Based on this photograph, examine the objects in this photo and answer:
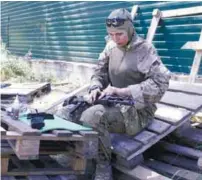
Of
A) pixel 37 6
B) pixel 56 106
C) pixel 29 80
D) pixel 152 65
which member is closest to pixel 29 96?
pixel 56 106

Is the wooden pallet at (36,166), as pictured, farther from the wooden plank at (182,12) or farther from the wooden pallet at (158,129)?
the wooden plank at (182,12)

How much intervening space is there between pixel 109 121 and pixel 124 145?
0.87ft

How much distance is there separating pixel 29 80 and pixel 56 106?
15.9 ft

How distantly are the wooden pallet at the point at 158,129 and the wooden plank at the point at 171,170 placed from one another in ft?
0.62

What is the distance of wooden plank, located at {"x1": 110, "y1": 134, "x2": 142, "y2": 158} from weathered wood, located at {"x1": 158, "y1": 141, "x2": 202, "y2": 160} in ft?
1.78

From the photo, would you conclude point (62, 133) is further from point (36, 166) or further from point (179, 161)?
point (179, 161)

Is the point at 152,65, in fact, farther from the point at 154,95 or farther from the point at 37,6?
the point at 37,6

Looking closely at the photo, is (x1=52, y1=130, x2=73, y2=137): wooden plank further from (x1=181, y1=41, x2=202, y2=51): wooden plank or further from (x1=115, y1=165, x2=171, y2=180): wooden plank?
(x1=181, y1=41, x2=202, y2=51): wooden plank

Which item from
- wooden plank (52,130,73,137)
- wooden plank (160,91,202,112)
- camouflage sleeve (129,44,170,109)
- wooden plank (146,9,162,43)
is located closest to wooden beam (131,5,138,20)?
wooden plank (146,9,162,43)

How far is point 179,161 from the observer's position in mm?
4461

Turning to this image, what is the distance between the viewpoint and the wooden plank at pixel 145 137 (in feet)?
13.7

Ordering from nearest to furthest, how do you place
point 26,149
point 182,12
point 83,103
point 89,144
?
1. point 26,149
2. point 89,144
3. point 83,103
4. point 182,12

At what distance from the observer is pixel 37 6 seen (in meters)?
13.3

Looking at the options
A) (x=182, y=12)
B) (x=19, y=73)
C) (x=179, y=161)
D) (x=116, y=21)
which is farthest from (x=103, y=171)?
(x=19, y=73)
